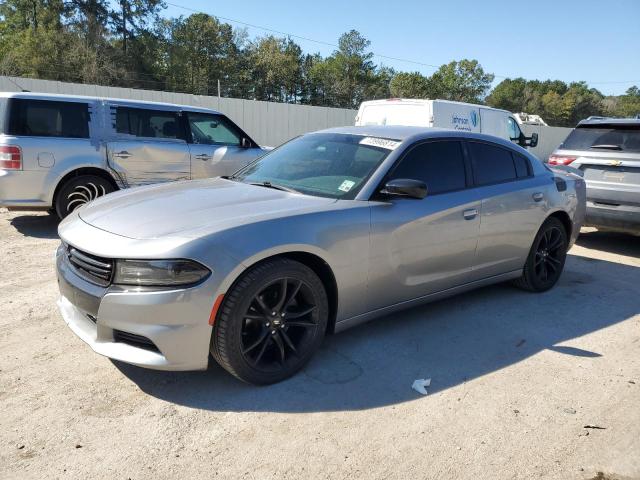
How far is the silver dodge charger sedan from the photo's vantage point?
274cm

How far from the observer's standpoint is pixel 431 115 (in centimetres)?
1145

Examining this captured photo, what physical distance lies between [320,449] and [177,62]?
5573 cm

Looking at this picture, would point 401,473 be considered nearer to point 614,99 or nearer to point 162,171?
point 162,171

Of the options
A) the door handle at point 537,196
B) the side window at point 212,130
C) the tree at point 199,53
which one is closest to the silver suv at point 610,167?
the door handle at point 537,196

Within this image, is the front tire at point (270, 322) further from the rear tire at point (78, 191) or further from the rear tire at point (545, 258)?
the rear tire at point (78, 191)

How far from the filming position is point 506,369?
11.6ft

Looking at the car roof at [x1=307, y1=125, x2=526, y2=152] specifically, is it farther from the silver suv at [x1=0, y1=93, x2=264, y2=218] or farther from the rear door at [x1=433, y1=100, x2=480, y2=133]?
the rear door at [x1=433, y1=100, x2=480, y2=133]

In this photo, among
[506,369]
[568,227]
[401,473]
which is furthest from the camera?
[568,227]

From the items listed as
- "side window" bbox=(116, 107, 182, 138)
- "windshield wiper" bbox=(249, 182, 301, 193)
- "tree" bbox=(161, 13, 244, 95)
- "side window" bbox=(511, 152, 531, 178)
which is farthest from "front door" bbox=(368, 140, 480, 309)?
"tree" bbox=(161, 13, 244, 95)

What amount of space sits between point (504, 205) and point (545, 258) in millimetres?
1054

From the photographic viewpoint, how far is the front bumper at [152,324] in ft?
8.79

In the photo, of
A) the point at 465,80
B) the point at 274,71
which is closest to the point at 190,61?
the point at 274,71

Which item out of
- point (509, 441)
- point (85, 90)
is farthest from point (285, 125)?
point (509, 441)

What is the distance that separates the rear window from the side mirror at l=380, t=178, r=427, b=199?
4.84 m
